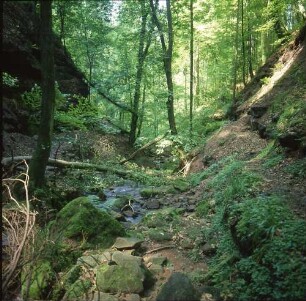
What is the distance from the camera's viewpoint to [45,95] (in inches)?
305

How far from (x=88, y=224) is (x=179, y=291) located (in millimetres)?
3462

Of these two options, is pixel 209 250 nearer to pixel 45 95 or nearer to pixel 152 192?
pixel 45 95

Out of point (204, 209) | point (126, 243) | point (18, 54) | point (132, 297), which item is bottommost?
point (132, 297)

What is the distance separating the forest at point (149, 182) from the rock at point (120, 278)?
2cm

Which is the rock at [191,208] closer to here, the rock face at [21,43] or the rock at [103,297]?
the rock at [103,297]

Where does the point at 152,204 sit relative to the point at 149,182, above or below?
below

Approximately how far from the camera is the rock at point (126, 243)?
7.22 meters

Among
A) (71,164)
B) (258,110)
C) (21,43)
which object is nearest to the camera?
(71,164)

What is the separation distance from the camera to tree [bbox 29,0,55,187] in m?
7.26

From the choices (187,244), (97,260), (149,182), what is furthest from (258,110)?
(97,260)

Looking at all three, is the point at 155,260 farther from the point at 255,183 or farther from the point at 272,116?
the point at 272,116

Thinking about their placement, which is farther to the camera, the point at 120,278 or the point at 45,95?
the point at 45,95

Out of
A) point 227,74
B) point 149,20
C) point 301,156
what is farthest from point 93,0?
point 227,74

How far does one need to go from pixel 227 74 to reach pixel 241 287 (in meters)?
20.4
